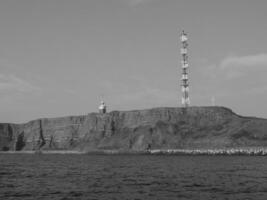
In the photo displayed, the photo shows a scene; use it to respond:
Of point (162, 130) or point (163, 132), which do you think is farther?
point (162, 130)

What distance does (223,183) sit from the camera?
42062 mm

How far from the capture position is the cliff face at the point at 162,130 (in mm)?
146500

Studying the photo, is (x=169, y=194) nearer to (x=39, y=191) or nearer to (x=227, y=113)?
(x=39, y=191)

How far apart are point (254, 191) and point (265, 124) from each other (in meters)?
117

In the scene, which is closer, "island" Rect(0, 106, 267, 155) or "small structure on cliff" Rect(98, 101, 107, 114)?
"island" Rect(0, 106, 267, 155)

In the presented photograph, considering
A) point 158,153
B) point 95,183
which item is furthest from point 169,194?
point 158,153

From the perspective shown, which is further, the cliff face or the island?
the cliff face

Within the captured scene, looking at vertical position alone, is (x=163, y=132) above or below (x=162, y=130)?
below

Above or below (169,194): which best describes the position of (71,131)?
above

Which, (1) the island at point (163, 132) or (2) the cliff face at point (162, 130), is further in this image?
(2) the cliff face at point (162, 130)

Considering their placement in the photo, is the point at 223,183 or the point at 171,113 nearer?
the point at 223,183

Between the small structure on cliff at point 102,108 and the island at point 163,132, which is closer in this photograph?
the island at point 163,132

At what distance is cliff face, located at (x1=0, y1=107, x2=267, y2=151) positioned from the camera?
14650cm

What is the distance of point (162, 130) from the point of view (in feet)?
533
